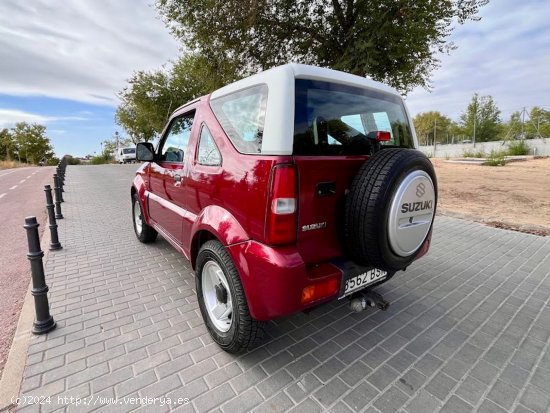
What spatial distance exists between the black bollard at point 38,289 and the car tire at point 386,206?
2.67m

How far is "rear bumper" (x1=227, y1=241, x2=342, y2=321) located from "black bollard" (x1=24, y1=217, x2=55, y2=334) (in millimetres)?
1958

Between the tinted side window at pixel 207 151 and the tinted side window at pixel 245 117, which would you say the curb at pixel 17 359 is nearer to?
the tinted side window at pixel 207 151

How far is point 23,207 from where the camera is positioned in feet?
28.4

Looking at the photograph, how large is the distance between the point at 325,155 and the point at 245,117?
0.66m

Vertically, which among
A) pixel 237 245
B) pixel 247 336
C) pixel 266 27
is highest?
pixel 266 27

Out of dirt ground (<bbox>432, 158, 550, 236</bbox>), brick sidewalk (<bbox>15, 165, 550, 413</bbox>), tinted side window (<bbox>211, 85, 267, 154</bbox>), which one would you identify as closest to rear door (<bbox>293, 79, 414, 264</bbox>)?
tinted side window (<bbox>211, 85, 267, 154</bbox>)

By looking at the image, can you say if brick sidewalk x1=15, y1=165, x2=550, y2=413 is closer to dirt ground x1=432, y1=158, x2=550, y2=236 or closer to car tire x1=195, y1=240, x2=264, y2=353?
car tire x1=195, y1=240, x2=264, y2=353

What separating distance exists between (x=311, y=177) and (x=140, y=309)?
2.27m

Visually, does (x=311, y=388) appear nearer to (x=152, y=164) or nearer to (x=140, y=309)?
(x=140, y=309)

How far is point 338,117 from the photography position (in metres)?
2.27

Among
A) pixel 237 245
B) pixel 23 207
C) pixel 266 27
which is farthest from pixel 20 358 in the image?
pixel 266 27

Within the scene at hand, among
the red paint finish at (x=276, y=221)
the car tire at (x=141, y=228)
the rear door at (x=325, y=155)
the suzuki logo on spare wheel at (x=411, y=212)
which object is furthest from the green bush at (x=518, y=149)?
the red paint finish at (x=276, y=221)

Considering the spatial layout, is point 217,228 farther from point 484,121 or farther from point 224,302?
point 484,121

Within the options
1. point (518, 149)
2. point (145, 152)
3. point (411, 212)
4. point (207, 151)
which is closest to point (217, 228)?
point (207, 151)
